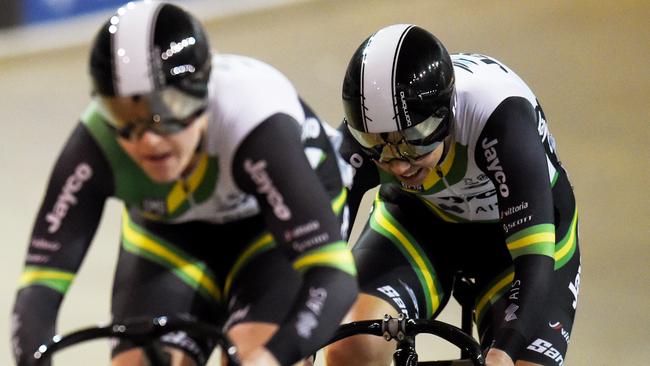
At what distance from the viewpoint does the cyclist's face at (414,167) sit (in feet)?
12.3

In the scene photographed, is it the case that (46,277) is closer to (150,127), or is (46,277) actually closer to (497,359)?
(150,127)

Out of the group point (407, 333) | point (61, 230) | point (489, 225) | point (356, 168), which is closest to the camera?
point (61, 230)

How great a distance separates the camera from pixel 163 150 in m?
2.87

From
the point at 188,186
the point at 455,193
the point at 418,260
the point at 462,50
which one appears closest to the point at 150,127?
the point at 188,186

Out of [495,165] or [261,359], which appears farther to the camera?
[495,165]

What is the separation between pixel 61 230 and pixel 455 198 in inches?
60.6

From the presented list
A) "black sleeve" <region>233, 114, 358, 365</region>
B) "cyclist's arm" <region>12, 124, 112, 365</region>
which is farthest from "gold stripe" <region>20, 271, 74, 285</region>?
"black sleeve" <region>233, 114, 358, 365</region>

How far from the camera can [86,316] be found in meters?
5.90

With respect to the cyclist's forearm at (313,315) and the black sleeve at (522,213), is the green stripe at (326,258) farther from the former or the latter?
the black sleeve at (522,213)

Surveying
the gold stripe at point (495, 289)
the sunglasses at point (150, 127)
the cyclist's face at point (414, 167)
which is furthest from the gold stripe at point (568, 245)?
the sunglasses at point (150, 127)

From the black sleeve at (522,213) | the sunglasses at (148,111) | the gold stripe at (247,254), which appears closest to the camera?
the sunglasses at (148,111)

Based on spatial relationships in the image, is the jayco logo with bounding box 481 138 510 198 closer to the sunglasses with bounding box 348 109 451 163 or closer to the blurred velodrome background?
the sunglasses with bounding box 348 109 451 163

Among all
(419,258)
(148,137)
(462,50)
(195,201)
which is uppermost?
(148,137)

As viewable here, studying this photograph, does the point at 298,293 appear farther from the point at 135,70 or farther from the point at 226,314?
the point at 135,70
